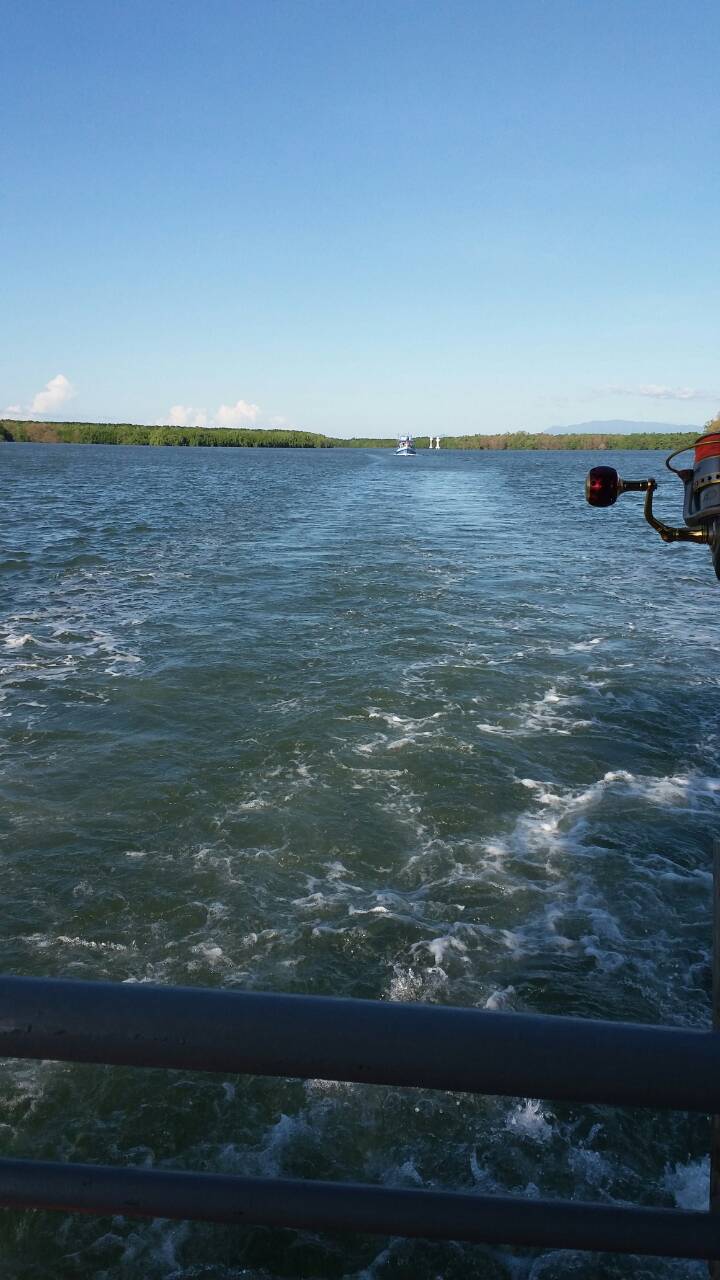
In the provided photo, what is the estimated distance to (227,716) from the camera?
35.7 ft

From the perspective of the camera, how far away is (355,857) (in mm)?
7613

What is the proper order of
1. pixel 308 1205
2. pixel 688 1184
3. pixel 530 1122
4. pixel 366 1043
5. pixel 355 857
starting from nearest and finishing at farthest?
pixel 366 1043, pixel 308 1205, pixel 688 1184, pixel 530 1122, pixel 355 857

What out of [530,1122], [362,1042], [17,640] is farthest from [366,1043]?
[17,640]

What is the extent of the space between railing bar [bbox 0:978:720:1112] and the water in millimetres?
3423

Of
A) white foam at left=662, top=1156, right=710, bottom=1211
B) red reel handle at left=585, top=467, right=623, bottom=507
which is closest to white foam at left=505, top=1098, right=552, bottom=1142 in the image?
white foam at left=662, top=1156, right=710, bottom=1211

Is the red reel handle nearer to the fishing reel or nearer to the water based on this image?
the fishing reel

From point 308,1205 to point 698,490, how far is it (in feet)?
14.2

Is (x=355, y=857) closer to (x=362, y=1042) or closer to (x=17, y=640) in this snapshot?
(x=362, y=1042)

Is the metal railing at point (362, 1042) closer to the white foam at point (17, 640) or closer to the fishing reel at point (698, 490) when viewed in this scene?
the fishing reel at point (698, 490)

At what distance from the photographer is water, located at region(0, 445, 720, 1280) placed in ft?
14.8

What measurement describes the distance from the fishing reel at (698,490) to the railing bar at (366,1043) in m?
3.63

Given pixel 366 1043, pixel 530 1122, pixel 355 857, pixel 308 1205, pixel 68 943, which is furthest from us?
pixel 355 857

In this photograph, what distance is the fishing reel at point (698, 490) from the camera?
4.52 m

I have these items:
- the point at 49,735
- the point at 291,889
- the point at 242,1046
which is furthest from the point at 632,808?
the point at 242,1046
